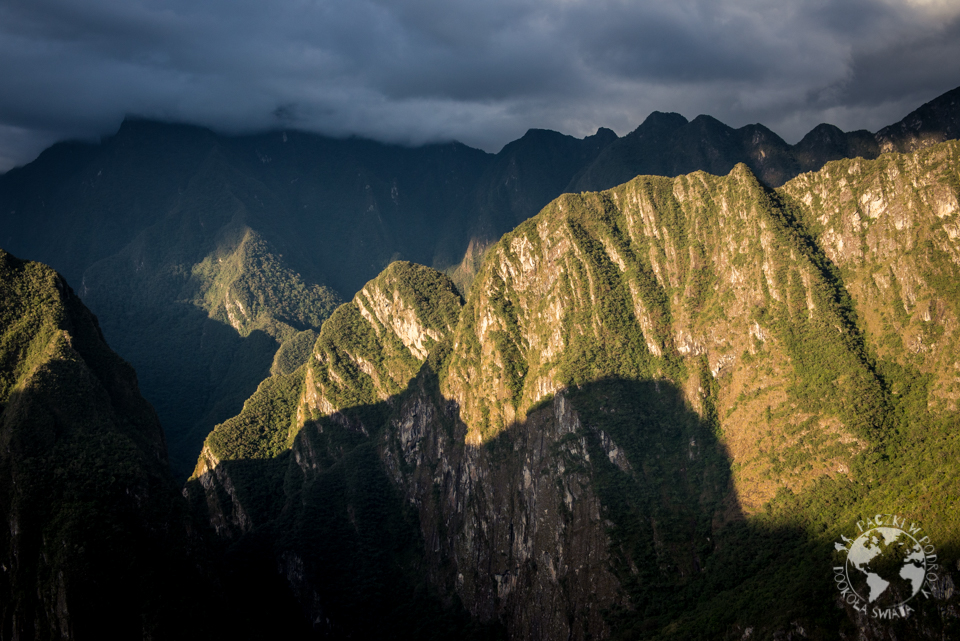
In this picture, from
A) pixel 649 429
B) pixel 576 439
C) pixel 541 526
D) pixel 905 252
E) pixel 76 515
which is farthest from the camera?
pixel 649 429

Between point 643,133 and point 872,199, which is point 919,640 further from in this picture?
point 643,133

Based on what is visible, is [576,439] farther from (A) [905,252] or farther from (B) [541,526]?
(A) [905,252]

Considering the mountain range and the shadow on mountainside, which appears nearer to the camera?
the shadow on mountainside

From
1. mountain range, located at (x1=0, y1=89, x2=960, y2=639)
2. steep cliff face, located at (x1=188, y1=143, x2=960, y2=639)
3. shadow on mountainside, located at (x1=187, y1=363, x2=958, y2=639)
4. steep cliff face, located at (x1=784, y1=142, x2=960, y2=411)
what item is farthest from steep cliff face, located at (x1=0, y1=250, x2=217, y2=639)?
steep cliff face, located at (x1=784, y1=142, x2=960, y2=411)

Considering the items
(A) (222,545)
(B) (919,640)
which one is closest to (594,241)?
(B) (919,640)

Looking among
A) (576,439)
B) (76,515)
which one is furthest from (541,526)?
(76,515)

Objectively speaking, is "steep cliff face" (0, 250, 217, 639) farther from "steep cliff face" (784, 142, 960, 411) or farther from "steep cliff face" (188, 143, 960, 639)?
"steep cliff face" (784, 142, 960, 411)
